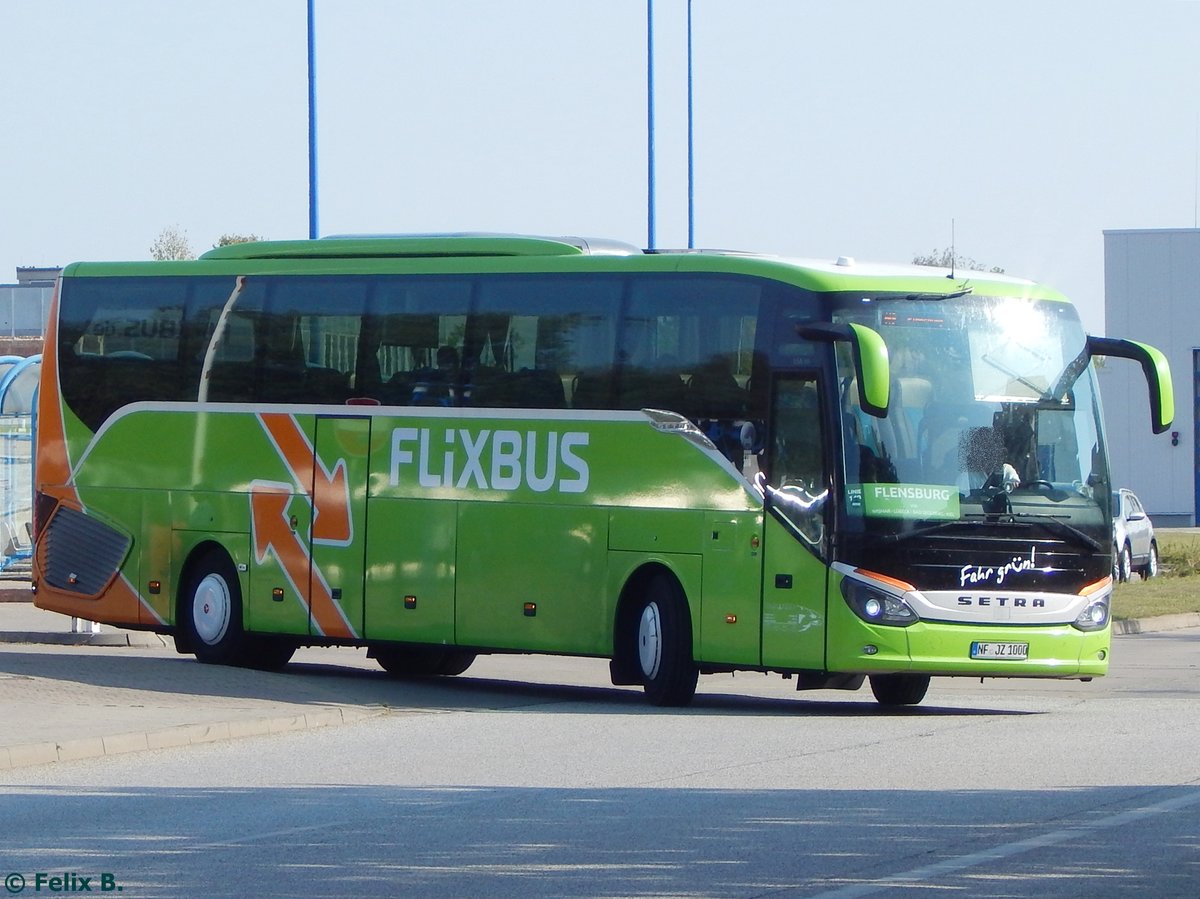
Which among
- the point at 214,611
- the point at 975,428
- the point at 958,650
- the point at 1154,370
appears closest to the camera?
the point at 958,650

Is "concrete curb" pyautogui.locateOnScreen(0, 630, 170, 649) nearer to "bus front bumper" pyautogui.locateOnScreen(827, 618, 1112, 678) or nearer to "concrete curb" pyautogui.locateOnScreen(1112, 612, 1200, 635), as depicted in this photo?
"bus front bumper" pyautogui.locateOnScreen(827, 618, 1112, 678)

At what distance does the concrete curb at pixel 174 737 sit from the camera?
1316 cm

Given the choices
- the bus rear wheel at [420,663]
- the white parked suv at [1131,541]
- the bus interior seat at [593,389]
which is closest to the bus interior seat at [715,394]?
the bus interior seat at [593,389]

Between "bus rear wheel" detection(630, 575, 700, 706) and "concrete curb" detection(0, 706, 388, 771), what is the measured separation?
2.23 metres

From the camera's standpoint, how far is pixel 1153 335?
67.1 metres

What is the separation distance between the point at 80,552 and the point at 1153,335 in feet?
170

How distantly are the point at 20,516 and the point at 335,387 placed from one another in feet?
46.5

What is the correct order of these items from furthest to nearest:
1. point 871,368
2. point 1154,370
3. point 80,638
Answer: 1. point 80,638
2. point 1154,370
3. point 871,368

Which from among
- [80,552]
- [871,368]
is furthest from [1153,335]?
[871,368]

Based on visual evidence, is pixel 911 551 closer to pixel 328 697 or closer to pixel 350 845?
pixel 328 697

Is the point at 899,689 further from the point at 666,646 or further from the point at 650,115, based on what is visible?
the point at 650,115

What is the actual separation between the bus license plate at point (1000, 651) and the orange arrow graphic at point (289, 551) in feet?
19.6

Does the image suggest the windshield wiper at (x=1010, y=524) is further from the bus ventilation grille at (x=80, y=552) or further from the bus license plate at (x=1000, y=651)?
the bus ventilation grille at (x=80, y=552)

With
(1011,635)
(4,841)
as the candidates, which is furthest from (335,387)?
(4,841)
